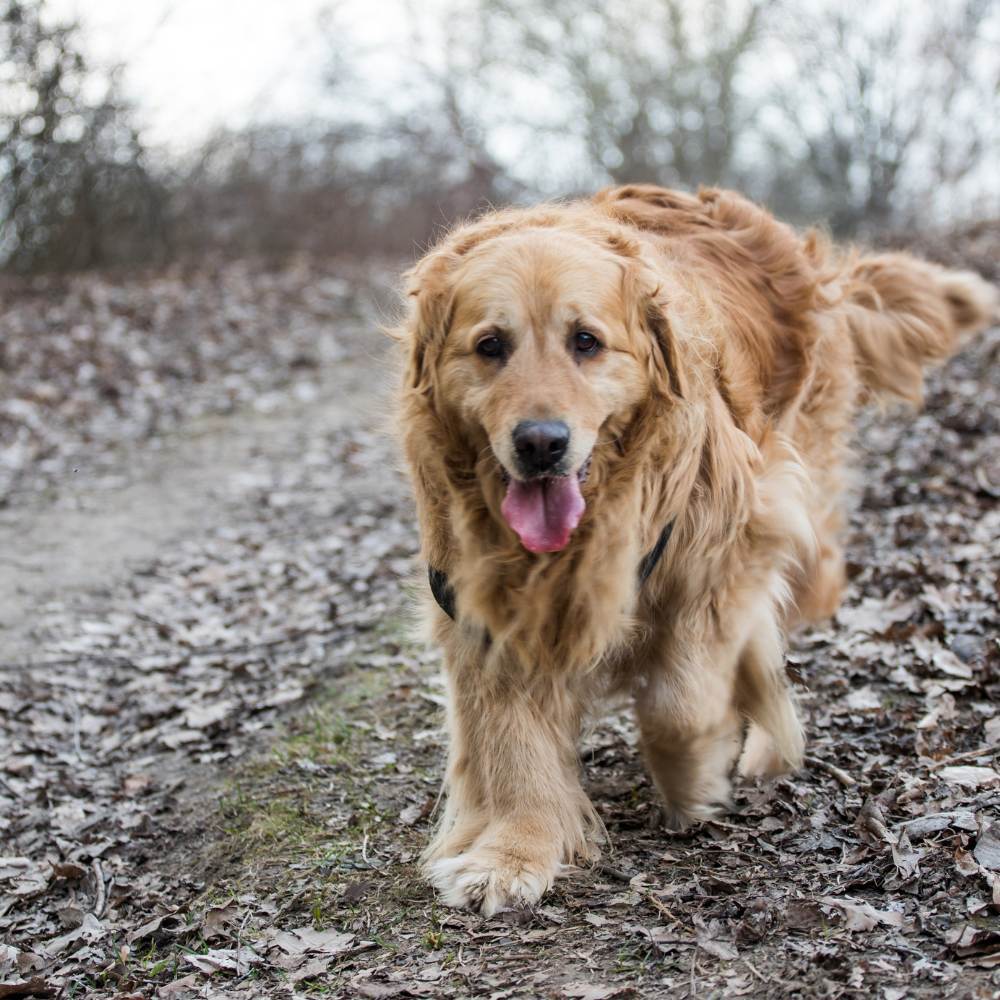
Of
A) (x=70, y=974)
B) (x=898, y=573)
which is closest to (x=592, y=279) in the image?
(x=70, y=974)

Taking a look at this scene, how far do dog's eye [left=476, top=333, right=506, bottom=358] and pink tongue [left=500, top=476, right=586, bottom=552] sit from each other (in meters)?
0.34

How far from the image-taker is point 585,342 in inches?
124

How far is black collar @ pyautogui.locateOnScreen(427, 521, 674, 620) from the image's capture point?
3406 mm

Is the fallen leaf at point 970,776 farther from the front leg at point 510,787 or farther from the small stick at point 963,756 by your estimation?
the front leg at point 510,787

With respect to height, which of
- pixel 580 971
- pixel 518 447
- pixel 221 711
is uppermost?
pixel 518 447

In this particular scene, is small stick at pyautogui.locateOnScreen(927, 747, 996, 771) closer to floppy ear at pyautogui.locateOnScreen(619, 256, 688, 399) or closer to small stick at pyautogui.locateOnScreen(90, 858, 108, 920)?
floppy ear at pyautogui.locateOnScreen(619, 256, 688, 399)

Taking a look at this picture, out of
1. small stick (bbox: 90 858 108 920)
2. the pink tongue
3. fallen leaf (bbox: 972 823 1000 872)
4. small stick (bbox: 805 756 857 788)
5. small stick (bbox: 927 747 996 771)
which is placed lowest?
small stick (bbox: 90 858 108 920)

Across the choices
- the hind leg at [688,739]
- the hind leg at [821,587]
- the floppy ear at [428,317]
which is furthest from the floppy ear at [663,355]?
the hind leg at [821,587]

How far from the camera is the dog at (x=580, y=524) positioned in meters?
3.15

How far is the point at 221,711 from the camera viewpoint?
5.13 m

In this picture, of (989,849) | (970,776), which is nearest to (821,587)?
(970,776)

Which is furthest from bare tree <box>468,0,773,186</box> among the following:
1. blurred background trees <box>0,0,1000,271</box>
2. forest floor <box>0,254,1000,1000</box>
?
forest floor <box>0,254,1000,1000</box>

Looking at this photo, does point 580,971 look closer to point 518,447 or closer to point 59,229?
point 518,447

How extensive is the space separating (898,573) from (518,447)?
293cm
